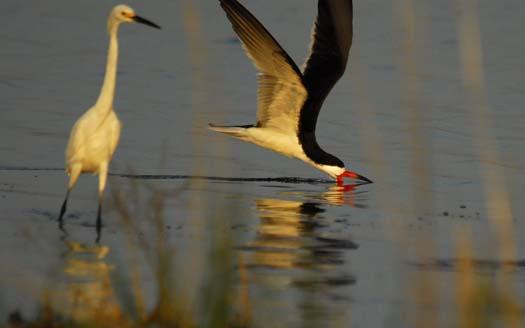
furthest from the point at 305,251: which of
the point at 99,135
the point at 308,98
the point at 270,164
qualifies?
the point at 270,164

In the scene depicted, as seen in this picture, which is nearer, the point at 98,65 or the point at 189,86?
the point at 189,86

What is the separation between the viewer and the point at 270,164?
11531 mm

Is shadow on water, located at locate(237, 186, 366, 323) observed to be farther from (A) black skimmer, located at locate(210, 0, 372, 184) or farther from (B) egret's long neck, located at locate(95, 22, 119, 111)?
(B) egret's long neck, located at locate(95, 22, 119, 111)

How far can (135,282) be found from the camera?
5020 mm

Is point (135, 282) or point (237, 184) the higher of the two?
point (237, 184)

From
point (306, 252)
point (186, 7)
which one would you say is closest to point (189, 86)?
point (306, 252)

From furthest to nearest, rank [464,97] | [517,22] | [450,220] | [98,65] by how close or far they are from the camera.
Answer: [517,22]
[98,65]
[464,97]
[450,220]

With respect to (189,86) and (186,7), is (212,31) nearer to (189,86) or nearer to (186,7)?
(189,86)

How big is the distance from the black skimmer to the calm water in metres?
0.27

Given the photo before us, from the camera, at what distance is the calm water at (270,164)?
5488 millimetres

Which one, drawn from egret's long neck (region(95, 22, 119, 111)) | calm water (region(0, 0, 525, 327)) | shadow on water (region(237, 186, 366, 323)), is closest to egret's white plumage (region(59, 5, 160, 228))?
egret's long neck (region(95, 22, 119, 111))

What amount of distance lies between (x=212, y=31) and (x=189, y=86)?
132 inches

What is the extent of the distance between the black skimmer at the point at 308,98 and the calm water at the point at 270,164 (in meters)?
0.27

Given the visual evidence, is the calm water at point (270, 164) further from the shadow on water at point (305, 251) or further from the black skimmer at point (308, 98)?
the black skimmer at point (308, 98)
